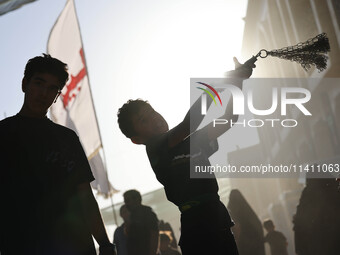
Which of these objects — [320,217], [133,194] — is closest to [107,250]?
[133,194]

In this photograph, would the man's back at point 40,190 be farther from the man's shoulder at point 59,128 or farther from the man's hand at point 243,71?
the man's hand at point 243,71

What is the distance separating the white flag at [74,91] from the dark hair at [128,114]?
5495 millimetres

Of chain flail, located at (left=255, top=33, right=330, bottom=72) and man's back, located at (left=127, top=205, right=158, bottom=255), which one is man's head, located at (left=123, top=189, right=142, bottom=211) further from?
chain flail, located at (left=255, top=33, right=330, bottom=72)

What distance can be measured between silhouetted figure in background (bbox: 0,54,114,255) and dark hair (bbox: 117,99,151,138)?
0.42 meters

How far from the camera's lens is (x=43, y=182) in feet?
8.46

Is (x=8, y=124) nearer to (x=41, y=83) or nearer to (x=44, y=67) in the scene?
(x=41, y=83)

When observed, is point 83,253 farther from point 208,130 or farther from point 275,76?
point 275,76

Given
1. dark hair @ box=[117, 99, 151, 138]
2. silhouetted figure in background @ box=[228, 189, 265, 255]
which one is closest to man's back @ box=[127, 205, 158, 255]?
silhouetted figure in background @ box=[228, 189, 265, 255]

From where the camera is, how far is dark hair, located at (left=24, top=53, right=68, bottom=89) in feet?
9.32

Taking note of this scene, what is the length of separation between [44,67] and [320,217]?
510cm

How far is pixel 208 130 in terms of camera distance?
303cm

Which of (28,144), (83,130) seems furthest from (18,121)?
(83,130)

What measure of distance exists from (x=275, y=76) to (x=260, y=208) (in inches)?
1204

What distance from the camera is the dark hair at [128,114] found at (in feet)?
10.3
